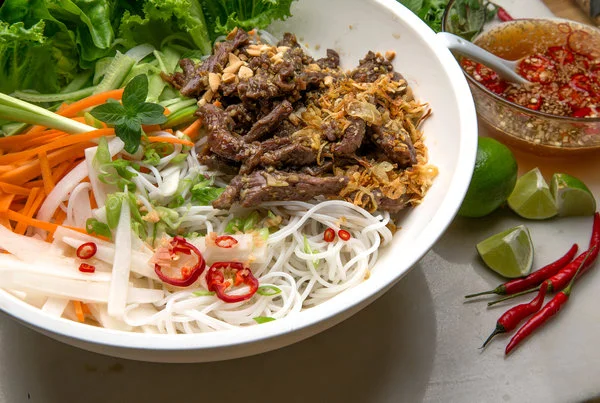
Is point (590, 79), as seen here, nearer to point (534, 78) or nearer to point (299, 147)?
point (534, 78)

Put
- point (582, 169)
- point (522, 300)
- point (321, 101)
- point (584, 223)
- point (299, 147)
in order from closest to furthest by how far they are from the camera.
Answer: point (299, 147) < point (321, 101) < point (522, 300) < point (584, 223) < point (582, 169)

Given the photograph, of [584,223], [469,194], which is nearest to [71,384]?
[469,194]

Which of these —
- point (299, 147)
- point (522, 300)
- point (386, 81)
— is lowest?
point (522, 300)

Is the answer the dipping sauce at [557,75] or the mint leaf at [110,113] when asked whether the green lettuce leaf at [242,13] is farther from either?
the dipping sauce at [557,75]

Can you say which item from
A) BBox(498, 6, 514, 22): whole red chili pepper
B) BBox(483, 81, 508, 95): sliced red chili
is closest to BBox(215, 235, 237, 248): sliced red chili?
BBox(483, 81, 508, 95): sliced red chili

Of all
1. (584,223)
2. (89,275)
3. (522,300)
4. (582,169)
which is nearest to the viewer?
(89,275)

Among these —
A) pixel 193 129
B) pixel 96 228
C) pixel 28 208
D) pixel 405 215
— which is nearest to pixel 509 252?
pixel 405 215
